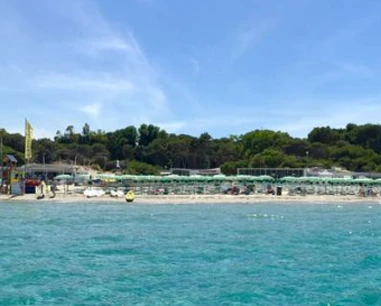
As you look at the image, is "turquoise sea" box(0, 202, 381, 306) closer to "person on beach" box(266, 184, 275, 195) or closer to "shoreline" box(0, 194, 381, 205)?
"shoreline" box(0, 194, 381, 205)

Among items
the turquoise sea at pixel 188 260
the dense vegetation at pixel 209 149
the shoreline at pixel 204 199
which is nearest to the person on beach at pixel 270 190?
the shoreline at pixel 204 199

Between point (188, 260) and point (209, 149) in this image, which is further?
point (209, 149)

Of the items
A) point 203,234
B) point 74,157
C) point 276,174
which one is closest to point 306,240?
point 203,234

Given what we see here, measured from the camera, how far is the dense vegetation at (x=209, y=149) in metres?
98.3

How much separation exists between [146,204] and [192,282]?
34.4 m

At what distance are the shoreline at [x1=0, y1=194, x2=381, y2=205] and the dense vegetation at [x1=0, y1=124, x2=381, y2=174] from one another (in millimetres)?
36351

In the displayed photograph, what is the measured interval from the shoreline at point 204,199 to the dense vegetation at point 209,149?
36.4 meters

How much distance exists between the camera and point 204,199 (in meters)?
55.3

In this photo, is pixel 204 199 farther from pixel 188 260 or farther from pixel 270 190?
pixel 188 260

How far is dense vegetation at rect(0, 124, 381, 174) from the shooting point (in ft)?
323

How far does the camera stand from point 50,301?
46.1 feet

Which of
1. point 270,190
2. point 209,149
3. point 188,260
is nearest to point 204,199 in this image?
point 270,190

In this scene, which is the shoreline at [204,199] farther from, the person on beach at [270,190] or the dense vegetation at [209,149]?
the dense vegetation at [209,149]

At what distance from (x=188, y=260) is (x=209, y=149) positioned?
94.3 meters
